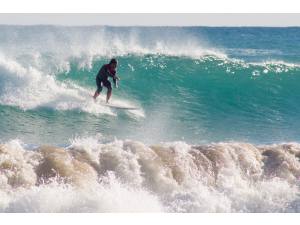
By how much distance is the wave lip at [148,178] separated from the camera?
26.0 ft

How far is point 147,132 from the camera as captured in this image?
12000mm

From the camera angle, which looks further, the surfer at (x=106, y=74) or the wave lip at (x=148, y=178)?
the surfer at (x=106, y=74)

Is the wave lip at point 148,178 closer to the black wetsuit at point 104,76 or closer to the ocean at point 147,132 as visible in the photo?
the ocean at point 147,132

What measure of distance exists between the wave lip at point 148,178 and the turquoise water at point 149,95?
2309 mm

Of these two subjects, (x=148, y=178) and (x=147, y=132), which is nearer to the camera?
(x=148, y=178)

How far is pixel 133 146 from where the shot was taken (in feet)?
30.7

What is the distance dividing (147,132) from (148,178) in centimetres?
327

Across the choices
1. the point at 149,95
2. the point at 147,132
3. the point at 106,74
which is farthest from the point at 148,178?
the point at 149,95

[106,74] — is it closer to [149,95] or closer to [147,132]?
[147,132]

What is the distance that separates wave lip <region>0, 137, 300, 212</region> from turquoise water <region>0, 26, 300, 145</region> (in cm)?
231

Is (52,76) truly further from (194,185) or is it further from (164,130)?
(194,185)

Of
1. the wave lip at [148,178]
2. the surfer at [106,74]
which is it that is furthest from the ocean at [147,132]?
the surfer at [106,74]

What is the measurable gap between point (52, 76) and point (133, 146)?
5.41 metres

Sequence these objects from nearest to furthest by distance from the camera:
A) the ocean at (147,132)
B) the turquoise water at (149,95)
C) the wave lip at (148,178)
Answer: the wave lip at (148,178)
the ocean at (147,132)
the turquoise water at (149,95)
